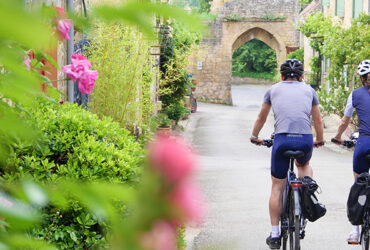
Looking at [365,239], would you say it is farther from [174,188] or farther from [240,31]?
[240,31]

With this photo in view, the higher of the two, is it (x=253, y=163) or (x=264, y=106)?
(x=264, y=106)

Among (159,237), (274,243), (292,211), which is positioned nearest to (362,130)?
(292,211)

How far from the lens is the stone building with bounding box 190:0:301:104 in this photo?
37875 mm

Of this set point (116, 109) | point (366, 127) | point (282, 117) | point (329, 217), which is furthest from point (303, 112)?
point (116, 109)

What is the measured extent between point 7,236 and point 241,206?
25.2 feet

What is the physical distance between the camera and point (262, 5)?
37.9m

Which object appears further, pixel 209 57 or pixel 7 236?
pixel 209 57

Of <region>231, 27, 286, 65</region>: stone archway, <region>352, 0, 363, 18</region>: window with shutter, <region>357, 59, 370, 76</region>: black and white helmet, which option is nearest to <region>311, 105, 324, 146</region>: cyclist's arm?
<region>357, 59, 370, 76</region>: black and white helmet

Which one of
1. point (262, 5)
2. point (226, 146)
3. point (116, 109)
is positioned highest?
point (262, 5)

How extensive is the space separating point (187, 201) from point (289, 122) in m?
4.84

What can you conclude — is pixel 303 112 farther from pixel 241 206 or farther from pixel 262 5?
pixel 262 5

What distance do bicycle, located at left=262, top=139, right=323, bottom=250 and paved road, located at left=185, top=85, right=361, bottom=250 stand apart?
15.5 inches

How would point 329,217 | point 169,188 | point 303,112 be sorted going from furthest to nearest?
point 329,217 → point 303,112 → point 169,188

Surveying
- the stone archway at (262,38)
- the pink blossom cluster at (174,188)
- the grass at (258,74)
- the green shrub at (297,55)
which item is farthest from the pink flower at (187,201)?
the grass at (258,74)
